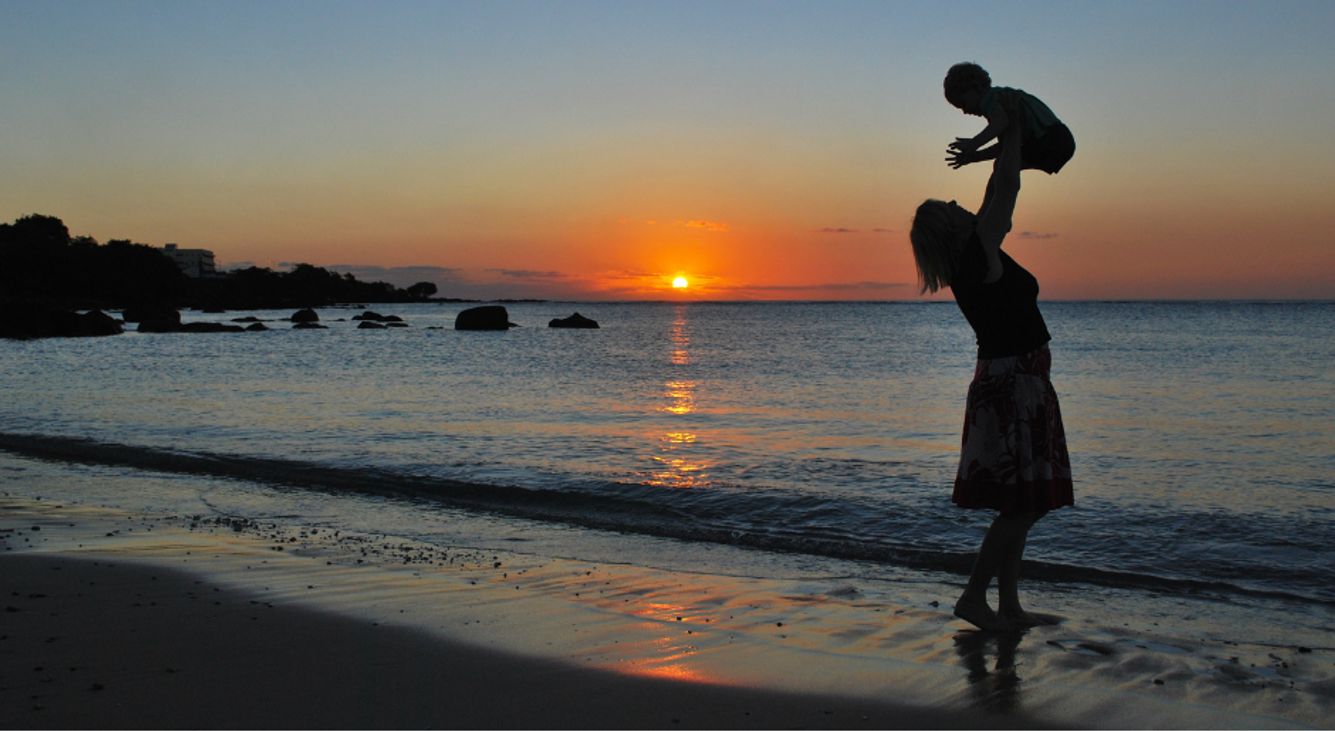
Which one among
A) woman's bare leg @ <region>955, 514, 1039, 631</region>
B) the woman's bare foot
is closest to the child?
woman's bare leg @ <region>955, 514, 1039, 631</region>

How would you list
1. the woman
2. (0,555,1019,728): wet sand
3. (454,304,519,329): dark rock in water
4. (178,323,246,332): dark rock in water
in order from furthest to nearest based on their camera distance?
(454,304,519,329): dark rock in water → (178,323,246,332): dark rock in water → the woman → (0,555,1019,728): wet sand

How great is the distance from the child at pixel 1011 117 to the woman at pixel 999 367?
24 centimetres

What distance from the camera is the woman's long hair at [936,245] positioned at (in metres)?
4.55

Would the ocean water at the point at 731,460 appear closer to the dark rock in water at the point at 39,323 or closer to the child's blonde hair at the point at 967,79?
the child's blonde hair at the point at 967,79

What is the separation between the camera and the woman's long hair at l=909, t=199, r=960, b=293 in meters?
4.55

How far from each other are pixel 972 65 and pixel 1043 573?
4.11m

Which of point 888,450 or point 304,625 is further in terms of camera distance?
point 888,450

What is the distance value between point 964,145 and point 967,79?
28 centimetres

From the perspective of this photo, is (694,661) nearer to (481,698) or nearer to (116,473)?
(481,698)

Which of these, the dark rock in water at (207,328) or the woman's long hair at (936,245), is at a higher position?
the woman's long hair at (936,245)

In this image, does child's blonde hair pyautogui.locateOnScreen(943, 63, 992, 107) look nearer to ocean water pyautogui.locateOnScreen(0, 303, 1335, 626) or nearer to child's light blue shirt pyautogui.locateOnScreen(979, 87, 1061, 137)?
child's light blue shirt pyautogui.locateOnScreen(979, 87, 1061, 137)

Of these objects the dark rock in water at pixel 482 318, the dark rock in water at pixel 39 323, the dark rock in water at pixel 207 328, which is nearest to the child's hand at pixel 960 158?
the dark rock in water at pixel 39 323

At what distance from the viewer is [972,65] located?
13.8ft

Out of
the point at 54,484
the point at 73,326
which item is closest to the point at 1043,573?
the point at 54,484
